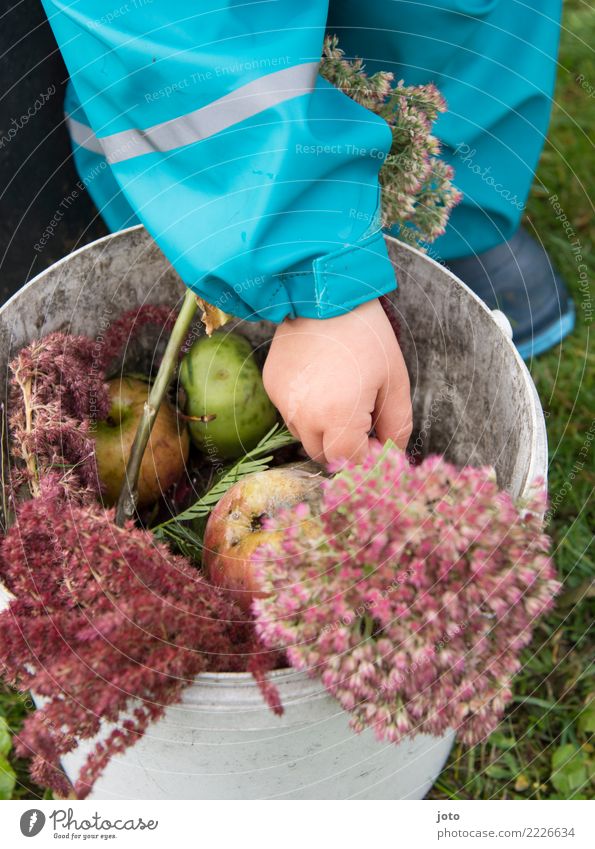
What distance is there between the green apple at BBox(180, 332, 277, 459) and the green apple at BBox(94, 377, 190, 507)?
0.17 feet

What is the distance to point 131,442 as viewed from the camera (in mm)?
1474

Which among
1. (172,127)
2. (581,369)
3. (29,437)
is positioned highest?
(172,127)

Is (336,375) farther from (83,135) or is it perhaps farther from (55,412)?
(83,135)

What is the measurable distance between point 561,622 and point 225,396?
3.39 ft

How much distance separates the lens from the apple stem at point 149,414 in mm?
1391

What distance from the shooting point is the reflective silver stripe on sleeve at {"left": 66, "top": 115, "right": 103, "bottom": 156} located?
1.78m

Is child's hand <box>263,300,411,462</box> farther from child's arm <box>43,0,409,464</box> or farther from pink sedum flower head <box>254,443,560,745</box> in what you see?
pink sedum flower head <box>254,443,560,745</box>

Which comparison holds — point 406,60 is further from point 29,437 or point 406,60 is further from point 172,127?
point 29,437

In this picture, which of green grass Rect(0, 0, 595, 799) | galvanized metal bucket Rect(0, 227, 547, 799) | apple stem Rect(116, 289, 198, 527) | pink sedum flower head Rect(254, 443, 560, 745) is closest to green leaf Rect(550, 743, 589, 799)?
green grass Rect(0, 0, 595, 799)

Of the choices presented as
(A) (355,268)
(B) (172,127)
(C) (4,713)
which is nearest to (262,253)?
(A) (355,268)

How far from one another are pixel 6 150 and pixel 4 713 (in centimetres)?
124
